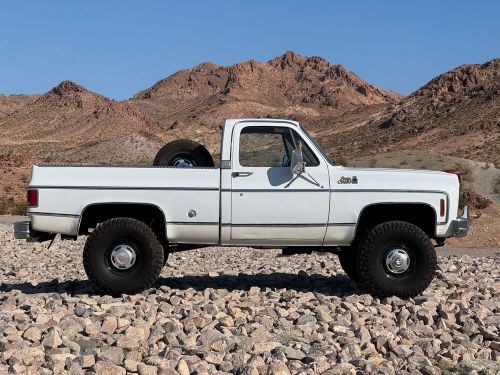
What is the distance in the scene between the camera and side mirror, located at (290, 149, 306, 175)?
8.34 m

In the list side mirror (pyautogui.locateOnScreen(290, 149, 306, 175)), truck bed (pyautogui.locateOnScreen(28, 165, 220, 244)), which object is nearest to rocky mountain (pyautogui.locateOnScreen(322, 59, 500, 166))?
side mirror (pyautogui.locateOnScreen(290, 149, 306, 175))

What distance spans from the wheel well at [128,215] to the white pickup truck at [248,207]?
3cm

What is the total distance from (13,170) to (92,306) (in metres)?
42.6

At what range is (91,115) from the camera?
402 feet

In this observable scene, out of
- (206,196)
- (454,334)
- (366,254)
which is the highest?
(206,196)

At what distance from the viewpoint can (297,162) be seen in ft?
27.5

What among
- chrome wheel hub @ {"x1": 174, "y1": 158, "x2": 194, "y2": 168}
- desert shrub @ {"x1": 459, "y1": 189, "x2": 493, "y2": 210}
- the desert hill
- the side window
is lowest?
desert shrub @ {"x1": 459, "y1": 189, "x2": 493, "y2": 210}

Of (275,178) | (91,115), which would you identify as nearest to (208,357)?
(275,178)

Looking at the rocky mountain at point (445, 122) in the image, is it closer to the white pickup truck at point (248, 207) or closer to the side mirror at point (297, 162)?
the white pickup truck at point (248, 207)

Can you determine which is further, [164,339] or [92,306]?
[92,306]

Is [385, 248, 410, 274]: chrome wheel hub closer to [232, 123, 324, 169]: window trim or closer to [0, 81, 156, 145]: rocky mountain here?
[232, 123, 324, 169]: window trim

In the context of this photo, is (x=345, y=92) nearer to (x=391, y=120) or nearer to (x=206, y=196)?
(x=391, y=120)

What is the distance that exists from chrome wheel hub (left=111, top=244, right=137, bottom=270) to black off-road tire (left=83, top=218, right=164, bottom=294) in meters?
0.04

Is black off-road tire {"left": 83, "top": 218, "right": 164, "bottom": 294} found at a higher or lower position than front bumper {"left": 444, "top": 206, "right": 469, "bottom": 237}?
lower
